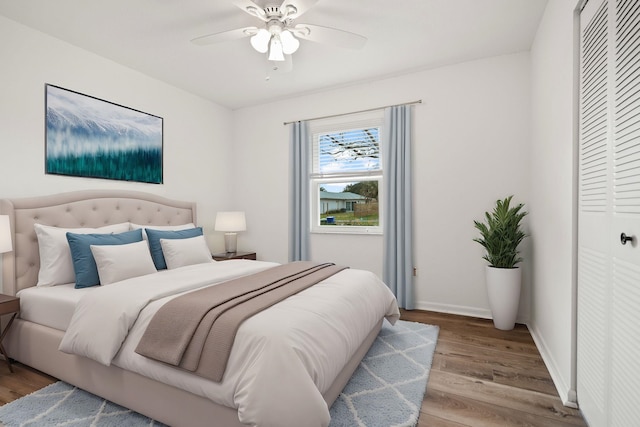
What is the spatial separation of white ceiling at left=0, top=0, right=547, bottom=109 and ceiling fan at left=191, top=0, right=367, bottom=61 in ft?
0.39

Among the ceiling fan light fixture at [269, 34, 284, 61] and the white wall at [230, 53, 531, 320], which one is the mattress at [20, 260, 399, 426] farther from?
the ceiling fan light fixture at [269, 34, 284, 61]

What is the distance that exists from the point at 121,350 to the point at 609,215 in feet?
8.19

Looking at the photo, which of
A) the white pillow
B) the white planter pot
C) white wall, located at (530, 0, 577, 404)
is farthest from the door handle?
the white pillow

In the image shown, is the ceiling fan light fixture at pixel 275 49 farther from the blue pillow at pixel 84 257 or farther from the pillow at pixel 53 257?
the pillow at pixel 53 257

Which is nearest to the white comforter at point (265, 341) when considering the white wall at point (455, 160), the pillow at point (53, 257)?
the pillow at point (53, 257)

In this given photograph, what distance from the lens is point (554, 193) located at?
2.24 metres

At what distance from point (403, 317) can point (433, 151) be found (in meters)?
1.82

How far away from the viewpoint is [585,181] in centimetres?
172

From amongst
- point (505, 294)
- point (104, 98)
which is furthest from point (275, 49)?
point (505, 294)

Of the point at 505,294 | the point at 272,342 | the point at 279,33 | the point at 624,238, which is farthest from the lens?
the point at 505,294

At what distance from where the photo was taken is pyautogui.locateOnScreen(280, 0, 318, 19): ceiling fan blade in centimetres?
200

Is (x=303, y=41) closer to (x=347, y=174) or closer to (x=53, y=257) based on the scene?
(x=347, y=174)

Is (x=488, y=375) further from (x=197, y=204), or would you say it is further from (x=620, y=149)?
(x=197, y=204)

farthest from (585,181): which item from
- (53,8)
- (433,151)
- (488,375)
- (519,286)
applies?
(53,8)
